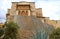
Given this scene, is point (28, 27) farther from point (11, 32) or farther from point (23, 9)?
point (23, 9)

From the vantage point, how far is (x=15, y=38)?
17391 millimetres

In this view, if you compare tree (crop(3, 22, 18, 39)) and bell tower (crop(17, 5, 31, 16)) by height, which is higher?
bell tower (crop(17, 5, 31, 16))

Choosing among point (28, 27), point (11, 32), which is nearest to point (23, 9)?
point (28, 27)

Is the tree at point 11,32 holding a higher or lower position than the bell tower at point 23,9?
lower

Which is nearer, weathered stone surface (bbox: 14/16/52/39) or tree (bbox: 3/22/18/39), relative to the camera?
tree (bbox: 3/22/18/39)

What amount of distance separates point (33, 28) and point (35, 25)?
1.59 m

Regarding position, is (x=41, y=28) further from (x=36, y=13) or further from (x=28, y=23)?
(x=36, y=13)

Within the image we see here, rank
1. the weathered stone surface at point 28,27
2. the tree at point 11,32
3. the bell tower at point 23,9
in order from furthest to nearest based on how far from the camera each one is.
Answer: the bell tower at point 23,9 → the weathered stone surface at point 28,27 → the tree at point 11,32

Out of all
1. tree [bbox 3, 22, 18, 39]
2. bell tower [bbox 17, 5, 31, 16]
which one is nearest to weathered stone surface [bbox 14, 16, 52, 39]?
tree [bbox 3, 22, 18, 39]

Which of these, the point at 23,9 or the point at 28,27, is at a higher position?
the point at 23,9

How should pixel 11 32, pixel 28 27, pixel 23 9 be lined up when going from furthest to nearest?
1. pixel 23 9
2. pixel 28 27
3. pixel 11 32

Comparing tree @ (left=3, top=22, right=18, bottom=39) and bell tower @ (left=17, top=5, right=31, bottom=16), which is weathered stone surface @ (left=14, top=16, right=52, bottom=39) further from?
bell tower @ (left=17, top=5, right=31, bottom=16)

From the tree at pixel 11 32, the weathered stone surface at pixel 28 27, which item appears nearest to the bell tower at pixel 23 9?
the weathered stone surface at pixel 28 27

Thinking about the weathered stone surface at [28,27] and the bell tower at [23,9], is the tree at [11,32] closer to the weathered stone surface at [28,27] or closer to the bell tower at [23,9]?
the weathered stone surface at [28,27]
